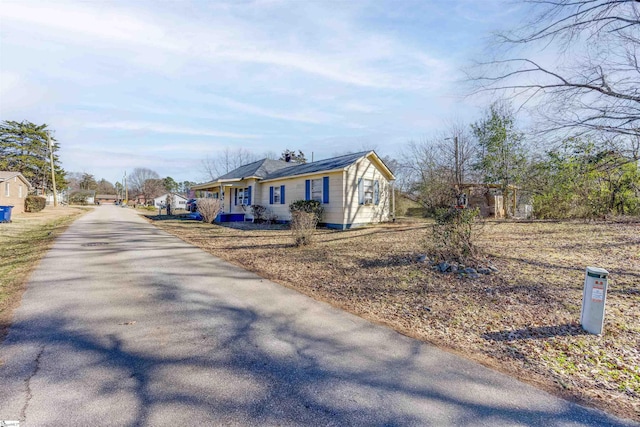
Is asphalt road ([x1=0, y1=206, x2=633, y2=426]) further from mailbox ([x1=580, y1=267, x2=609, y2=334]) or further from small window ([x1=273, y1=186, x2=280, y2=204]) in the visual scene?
small window ([x1=273, y1=186, x2=280, y2=204])

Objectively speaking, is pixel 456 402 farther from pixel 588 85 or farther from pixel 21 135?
pixel 21 135

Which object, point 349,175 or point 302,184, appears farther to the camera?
point 302,184

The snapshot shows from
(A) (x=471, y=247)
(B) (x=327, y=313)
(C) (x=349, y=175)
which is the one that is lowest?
(B) (x=327, y=313)

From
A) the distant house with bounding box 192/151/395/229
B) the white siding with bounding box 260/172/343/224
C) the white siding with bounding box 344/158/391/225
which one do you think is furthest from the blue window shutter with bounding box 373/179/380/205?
the white siding with bounding box 260/172/343/224

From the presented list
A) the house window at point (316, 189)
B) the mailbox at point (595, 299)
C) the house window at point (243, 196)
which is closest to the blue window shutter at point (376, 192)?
the house window at point (316, 189)

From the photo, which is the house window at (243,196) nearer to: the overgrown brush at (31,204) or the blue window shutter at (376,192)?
the blue window shutter at (376,192)

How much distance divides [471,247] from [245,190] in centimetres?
1694

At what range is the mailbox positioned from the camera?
12.3ft

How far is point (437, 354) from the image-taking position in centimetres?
340

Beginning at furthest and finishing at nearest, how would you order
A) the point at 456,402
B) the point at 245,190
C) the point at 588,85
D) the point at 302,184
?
the point at 245,190
the point at 302,184
the point at 588,85
the point at 456,402

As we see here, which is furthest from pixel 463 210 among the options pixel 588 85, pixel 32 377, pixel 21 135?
pixel 21 135

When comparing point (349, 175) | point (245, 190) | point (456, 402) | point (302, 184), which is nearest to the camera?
point (456, 402)

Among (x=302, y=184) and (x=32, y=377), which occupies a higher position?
(x=302, y=184)

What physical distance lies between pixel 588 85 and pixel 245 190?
58.9 feet
